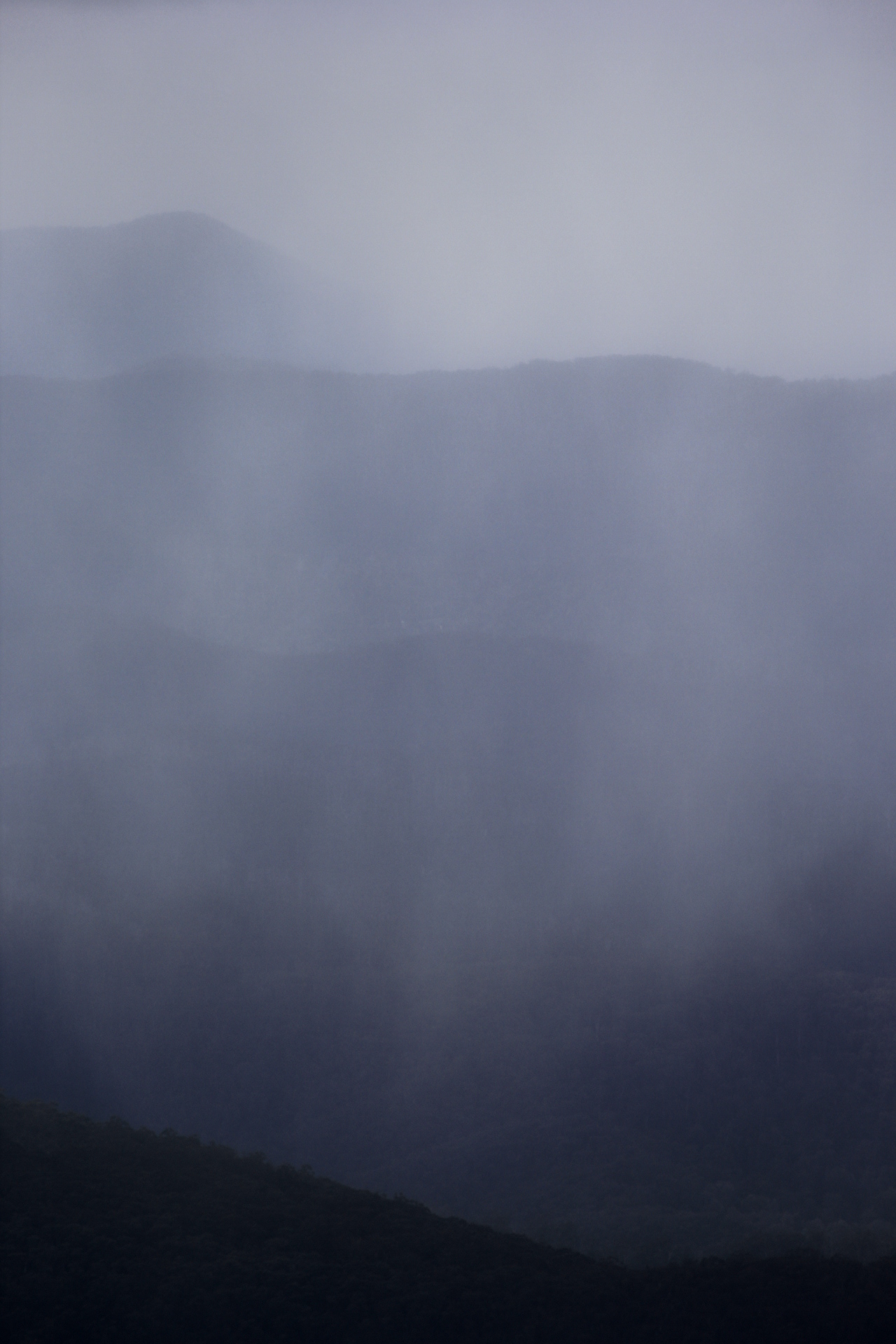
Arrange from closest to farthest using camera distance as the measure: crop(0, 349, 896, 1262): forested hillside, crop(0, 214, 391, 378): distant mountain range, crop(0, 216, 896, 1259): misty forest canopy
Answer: crop(0, 349, 896, 1262): forested hillside < crop(0, 216, 896, 1259): misty forest canopy < crop(0, 214, 391, 378): distant mountain range

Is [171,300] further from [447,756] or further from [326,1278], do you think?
[326,1278]

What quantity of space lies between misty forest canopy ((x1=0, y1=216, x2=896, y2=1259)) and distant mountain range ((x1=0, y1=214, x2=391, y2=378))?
77 millimetres

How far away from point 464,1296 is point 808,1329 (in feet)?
6.28

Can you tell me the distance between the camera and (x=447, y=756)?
15.1 m

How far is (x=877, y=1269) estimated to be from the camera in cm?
683

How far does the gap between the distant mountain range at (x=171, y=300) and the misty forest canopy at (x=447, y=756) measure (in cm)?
8

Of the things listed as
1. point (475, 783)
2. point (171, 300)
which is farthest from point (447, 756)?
point (171, 300)

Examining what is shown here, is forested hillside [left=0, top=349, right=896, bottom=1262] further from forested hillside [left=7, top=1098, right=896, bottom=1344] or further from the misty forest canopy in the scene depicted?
forested hillside [left=7, top=1098, right=896, bottom=1344]

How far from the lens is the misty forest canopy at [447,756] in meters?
10.7

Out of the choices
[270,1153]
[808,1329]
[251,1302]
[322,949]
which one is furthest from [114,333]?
[808,1329]

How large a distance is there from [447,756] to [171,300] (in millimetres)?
11464

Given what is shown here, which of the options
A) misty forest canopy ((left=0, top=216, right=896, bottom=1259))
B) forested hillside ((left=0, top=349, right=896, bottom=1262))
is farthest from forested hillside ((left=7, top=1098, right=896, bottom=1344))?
misty forest canopy ((left=0, top=216, right=896, bottom=1259))

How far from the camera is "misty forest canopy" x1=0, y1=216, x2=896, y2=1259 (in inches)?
421

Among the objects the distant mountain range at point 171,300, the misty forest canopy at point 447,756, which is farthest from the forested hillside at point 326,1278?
the distant mountain range at point 171,300
